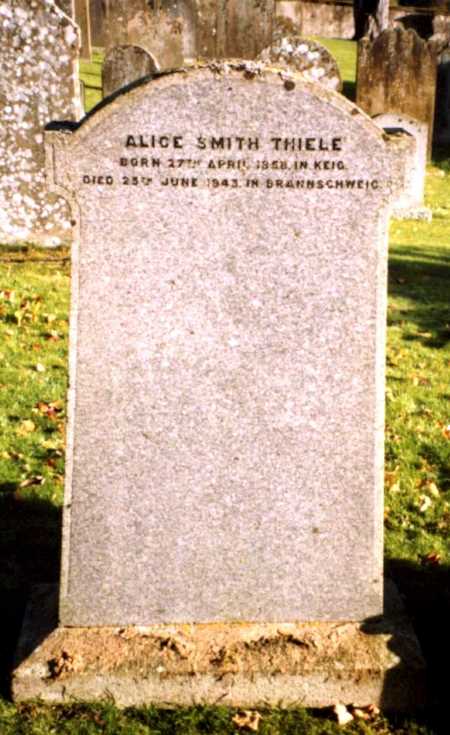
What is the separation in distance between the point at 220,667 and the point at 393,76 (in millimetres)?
13097

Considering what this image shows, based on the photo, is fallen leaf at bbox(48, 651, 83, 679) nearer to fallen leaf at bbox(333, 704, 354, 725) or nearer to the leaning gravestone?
the leaning gravestone

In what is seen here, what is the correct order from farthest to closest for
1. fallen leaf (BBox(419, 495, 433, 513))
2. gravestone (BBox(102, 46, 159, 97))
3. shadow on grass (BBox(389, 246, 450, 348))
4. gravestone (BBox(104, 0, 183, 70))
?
gravestone (BBox(104, 0, 183, 70)) < gravestone (BBox(102, 46, 159, 97)) < shadow on grass (BBox(389, 246, 450, 348)) < fallen leaf (BBox(419, 495, 433, 513))

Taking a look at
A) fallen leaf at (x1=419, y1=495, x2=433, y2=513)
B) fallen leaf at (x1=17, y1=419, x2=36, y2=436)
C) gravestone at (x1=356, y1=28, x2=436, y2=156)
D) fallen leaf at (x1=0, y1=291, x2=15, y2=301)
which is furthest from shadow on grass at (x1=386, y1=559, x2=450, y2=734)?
gravestone at (x1=356, y1=28, x2=436, y2=156)

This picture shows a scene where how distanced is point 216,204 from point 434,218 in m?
10.2

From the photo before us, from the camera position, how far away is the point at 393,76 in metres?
14.8

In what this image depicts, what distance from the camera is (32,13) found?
28.3ft

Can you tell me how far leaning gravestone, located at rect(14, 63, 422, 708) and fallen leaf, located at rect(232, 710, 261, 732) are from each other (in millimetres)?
85

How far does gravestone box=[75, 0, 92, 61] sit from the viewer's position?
21.7 m

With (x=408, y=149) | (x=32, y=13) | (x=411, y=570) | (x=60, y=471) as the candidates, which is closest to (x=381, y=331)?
(x=408, y=149)

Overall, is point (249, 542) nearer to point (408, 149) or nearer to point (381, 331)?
point (381, 331)

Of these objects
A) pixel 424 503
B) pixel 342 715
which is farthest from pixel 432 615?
pixel 424 503

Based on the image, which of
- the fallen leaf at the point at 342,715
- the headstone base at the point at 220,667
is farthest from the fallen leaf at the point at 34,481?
the fallen leaf at the point at 342,715

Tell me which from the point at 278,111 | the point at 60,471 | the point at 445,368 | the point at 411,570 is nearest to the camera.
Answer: the point at 278,111

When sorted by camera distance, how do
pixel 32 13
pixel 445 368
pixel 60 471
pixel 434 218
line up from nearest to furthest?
pixel 60 471
pixel 445 368
pixel 32 13
pixel 434 218
